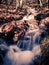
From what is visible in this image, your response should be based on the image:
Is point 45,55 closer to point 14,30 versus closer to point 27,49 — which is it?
point 27,49

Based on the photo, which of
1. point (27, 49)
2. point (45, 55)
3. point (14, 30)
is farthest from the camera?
point (14, 30)

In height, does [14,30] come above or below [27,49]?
above

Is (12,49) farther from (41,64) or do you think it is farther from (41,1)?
(41,1)

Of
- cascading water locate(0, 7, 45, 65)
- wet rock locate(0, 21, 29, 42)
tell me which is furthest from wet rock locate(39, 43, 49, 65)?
wet rock locate(0, 21, 29, 42)

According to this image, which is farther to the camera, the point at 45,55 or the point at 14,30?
the point at 14,30

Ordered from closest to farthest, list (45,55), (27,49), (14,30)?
(45,55) → (27,49) → (14,30)

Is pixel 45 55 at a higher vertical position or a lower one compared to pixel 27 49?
higher

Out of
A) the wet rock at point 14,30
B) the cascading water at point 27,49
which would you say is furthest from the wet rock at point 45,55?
the wet rock at point 14,30

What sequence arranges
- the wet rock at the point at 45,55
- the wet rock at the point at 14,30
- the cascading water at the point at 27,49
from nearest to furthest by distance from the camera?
1. the wet rock at the point at 45,55
2. the cascading water at the point at 27,49
3. the wet rock at the point at 14,30

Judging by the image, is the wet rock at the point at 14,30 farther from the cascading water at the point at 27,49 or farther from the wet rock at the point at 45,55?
the wet rock at the point at 45,55

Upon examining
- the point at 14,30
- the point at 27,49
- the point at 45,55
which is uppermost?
the point at 45,55

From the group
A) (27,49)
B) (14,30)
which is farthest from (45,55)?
(14,30)

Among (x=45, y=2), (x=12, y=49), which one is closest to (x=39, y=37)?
(x=12, y=49)

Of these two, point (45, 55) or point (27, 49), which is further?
point (27, 49)
